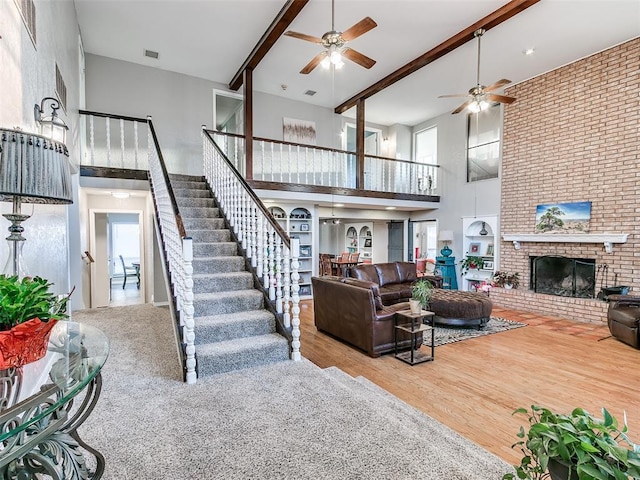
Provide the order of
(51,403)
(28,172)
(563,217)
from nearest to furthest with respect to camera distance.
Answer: (51,403) < (28,172) < (563,217)

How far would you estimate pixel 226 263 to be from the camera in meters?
4.04

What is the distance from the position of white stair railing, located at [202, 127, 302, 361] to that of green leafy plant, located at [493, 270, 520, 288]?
496cm

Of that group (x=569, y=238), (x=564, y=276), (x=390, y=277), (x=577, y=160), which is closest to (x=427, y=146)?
(x=577, y=160)

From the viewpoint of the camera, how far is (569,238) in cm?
593

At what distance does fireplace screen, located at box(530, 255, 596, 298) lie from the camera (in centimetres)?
584

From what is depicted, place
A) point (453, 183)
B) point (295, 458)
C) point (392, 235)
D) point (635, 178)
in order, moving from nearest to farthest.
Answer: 1. point (295, 458)
2. point (635, 178)
3. point (453, 183)
4. point (392, 235)

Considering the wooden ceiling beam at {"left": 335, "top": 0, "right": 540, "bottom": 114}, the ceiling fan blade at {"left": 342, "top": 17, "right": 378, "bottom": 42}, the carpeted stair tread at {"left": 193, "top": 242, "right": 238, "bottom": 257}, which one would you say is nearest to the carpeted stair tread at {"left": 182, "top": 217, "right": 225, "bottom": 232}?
the carpeted stair tread at {"left": 193, "top": 242, "right": 238, "bottom": 257}

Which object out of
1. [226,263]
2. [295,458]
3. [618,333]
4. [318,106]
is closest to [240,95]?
[318,106]

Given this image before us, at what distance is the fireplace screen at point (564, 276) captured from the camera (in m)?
5.84

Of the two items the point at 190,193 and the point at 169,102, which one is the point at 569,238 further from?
the point at 169,102

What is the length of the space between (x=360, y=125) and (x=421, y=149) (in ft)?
9.07

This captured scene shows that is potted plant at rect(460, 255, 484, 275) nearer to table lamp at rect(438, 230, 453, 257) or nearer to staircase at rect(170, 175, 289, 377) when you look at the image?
table lamp at rect(438, 230, 453, 257)

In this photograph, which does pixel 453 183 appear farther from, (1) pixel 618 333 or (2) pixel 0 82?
(2) pixel 0 82

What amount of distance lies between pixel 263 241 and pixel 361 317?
1524mm
